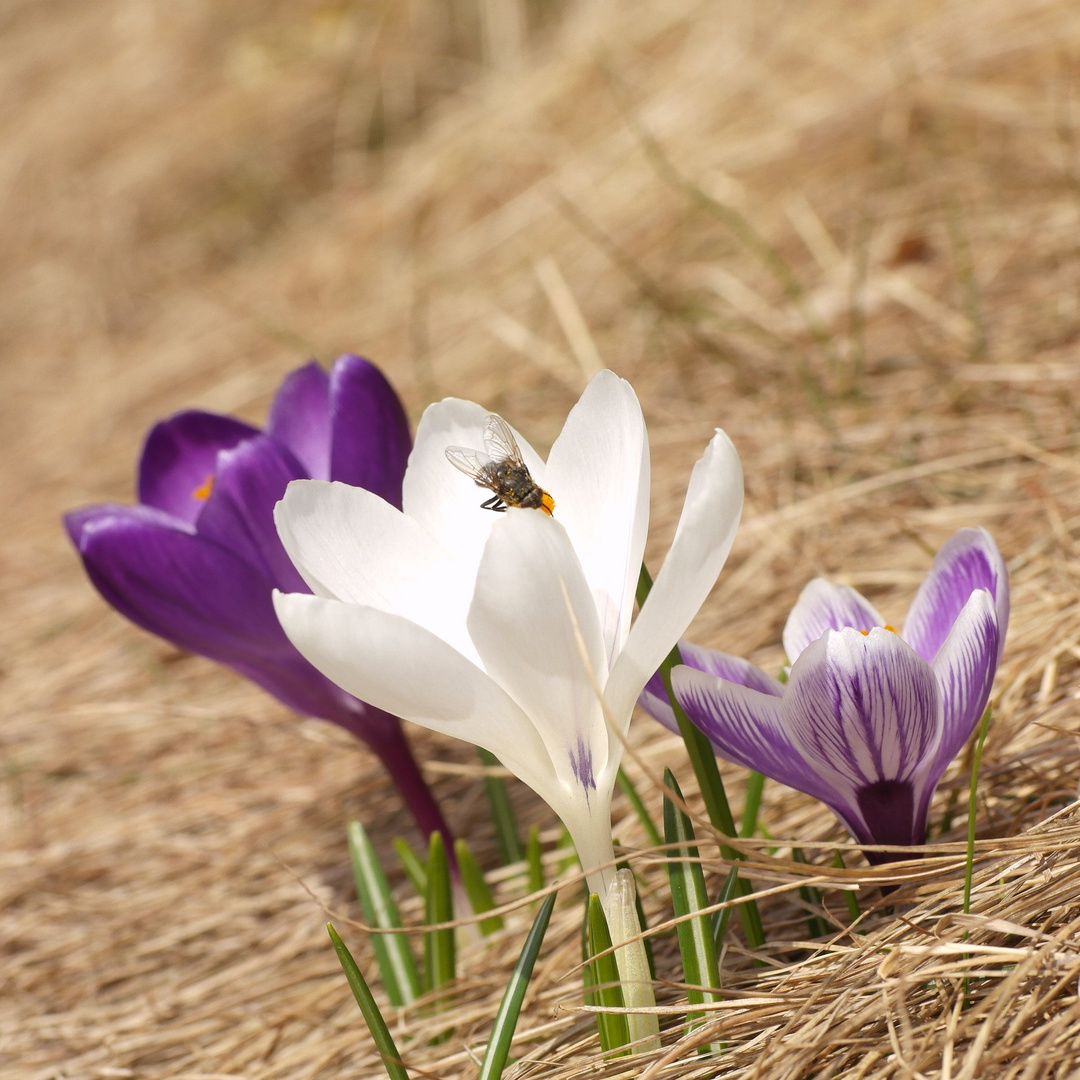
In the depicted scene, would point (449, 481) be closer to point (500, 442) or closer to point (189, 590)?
point (500, 442)

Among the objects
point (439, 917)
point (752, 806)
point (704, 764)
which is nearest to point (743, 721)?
point (704, 764)

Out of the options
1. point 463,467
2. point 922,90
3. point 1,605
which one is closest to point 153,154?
point 1,605

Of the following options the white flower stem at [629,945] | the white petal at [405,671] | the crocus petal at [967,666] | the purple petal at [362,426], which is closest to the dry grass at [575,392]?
the white flower stem at [629,945]

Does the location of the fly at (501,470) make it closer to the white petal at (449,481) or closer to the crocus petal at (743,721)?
the white petal at (449,481)

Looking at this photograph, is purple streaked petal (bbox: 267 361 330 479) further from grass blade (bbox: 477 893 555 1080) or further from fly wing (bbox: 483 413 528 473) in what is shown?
grass blade (bbox: 477 893 555 1080)

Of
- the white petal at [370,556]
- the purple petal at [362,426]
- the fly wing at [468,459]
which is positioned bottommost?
the white petal at [370,556]

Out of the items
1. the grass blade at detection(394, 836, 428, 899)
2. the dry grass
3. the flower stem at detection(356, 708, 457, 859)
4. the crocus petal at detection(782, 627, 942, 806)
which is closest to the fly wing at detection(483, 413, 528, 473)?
the crocus petal at detection(782, 627, 942, 806)
